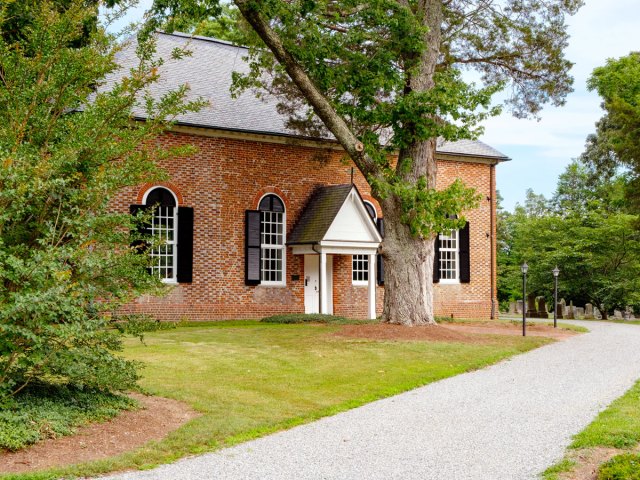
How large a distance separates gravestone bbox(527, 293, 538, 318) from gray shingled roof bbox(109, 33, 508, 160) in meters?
12.1

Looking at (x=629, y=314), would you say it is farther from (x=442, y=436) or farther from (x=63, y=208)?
(x=63, y=208)

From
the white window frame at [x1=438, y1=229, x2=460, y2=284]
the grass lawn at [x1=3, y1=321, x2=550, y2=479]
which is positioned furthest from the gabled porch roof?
the white window frame at [x1=438, y1=229, x2=460, y2=284]

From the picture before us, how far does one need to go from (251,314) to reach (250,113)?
6097mm

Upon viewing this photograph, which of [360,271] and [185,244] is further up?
[185,244]

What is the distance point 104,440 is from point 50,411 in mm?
738

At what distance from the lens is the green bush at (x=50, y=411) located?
7.17 m

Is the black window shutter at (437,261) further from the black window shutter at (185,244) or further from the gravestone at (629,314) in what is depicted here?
the gravestone at (629,314)

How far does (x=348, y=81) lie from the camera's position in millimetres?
18062

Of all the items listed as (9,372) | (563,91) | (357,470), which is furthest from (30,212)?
(563,91)

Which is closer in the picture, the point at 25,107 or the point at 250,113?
the point at 25,107

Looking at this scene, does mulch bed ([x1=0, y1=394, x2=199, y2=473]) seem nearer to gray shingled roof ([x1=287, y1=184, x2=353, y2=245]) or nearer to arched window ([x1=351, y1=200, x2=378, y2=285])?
gray shingled roof ([x1=287, y1=184, x2=353, y2=245])

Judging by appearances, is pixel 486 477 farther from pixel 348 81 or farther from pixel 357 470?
pixel 348 81

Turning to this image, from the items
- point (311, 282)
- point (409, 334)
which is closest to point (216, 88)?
point (311, 282)

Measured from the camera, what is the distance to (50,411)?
309 inches
